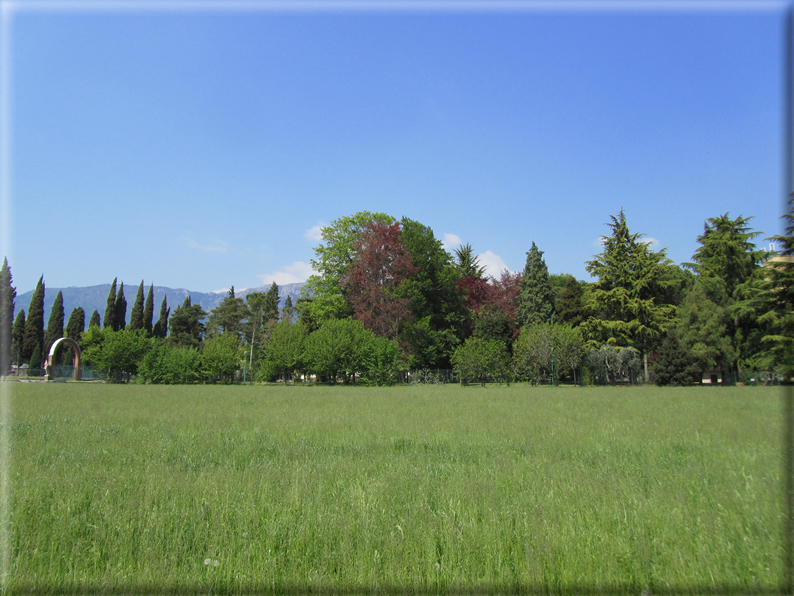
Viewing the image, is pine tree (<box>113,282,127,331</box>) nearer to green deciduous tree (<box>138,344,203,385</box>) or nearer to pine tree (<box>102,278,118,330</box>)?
pine tree (<box>102,278,118,330</box>)

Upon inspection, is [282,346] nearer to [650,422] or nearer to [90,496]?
[650,422]

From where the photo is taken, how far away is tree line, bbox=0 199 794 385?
40.8 m

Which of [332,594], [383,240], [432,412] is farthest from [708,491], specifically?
[383,240]

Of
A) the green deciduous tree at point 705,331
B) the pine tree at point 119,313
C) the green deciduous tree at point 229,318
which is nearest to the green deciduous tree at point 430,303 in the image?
the green deciduous tree at point 705,331

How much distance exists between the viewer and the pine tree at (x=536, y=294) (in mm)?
53750

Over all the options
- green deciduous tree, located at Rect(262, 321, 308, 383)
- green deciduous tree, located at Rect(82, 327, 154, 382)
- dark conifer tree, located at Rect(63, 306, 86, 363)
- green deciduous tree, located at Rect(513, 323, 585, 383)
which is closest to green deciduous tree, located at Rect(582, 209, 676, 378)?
green deciduous tree, located at Rect(513, 323, 585, 383)

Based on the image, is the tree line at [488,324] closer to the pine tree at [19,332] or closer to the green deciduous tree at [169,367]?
the green deciduous tree at [169,367]

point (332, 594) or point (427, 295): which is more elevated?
point (427, 295)

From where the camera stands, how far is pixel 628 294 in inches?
1781

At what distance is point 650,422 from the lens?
11.3 metres

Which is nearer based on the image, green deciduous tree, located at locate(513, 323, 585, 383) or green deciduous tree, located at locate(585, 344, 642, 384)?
green deciduous tree, located at locate(513, 323, 585, 383)

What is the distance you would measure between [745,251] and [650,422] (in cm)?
4120

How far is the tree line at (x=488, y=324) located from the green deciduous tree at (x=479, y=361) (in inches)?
4.3

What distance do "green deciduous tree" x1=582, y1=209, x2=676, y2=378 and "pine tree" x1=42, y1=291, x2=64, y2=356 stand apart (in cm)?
7761
